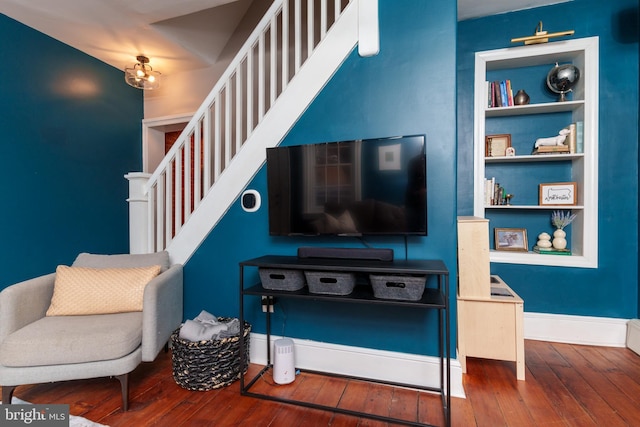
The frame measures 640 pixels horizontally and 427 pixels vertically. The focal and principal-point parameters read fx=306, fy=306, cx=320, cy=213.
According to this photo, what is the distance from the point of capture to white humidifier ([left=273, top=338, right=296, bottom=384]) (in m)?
1.86

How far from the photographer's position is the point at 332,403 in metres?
1.68

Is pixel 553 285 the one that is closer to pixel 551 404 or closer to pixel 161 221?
pixel 551 404

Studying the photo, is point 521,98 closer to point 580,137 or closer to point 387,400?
point 580,137

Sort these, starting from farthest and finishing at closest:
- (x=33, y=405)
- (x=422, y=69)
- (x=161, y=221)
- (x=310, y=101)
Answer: (x=161, y=221) → (x=310, y=101) → (x=422, y=69) → (x=33, y=405)

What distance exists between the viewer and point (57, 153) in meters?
2.89

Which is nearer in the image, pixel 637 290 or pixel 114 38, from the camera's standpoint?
pixel 637 290

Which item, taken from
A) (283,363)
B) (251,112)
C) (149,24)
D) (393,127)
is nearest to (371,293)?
(283,363)

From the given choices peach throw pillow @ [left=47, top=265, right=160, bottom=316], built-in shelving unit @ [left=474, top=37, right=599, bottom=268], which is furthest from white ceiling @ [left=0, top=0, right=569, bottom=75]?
peach throw pillow @ [left=47, top=265, right=160, bottom=316]

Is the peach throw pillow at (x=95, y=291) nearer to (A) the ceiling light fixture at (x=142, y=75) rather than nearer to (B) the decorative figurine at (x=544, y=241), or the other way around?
(A) the ceiling light fixture at (x=142, y=75)

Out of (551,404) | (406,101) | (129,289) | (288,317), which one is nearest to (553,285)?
(551,404)

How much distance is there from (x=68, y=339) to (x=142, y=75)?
2.75 m

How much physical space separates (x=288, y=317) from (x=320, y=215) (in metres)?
0.76

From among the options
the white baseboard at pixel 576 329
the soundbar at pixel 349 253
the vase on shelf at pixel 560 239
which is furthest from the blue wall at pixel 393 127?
the vase on shelf at pixel 560 239

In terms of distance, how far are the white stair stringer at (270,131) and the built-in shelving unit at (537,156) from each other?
1.37m
